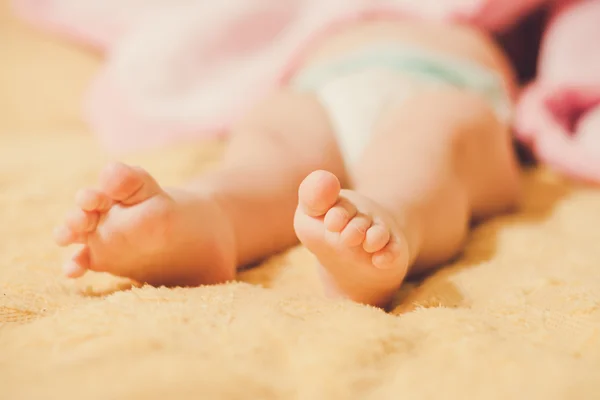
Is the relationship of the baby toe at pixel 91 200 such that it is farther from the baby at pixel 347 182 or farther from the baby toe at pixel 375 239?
the baby toe at pixel 375 239

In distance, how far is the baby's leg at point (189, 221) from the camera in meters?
0.57

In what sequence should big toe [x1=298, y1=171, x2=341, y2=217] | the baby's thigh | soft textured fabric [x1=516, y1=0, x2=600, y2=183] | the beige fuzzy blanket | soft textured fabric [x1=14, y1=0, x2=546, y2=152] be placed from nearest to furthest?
the beige fuzzy blanket < big toe [x1=298, y1=171, x2=341, y2=217] < the baby's thigh < soft textured fabric [x1=516, y1=0, x2=600, y2=183] < soft textured fabric [x1=14, y1=0, x2=546, y2=152]

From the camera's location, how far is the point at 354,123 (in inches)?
34.4

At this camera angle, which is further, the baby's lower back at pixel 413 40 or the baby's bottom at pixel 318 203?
the baby's lower back at pixel 413 40

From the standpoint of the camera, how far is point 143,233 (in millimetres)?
565

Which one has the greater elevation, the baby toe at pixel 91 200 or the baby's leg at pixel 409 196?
the baby toe at pixel 91 200

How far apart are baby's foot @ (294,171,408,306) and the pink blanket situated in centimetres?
55

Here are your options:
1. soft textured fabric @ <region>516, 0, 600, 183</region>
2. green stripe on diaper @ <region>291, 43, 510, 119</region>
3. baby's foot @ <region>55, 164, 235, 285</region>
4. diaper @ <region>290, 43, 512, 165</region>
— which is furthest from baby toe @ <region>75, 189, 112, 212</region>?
soft textured fabric @ <region>516, 0, 600, 183</region>

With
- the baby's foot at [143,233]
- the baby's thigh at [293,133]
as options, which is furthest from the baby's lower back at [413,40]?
the baby's foot at [143,233]

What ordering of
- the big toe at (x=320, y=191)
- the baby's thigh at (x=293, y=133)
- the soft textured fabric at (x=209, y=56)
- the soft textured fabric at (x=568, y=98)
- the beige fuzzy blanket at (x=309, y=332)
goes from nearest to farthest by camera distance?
the beige fuzzy blanket at (x=309, y=332)
the big toe at (x=320, y=191)
the baby's thigh at (x=293, y=133)
the soft textured fabric at (x=568, y=98)
the soft textured fabric at (x=209, y=56)

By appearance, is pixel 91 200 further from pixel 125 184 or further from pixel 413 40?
pixel 413 40

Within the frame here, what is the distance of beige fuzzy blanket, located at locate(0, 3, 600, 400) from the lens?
0.39 m

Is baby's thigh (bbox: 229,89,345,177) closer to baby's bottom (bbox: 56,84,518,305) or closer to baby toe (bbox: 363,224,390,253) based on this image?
baby's bottom (bbox: 56,84,518,305)

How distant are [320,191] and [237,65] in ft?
2.63
